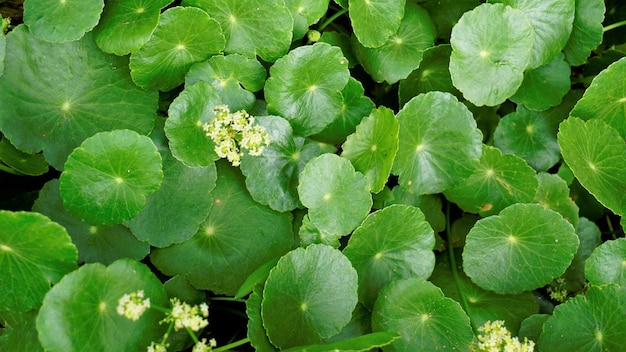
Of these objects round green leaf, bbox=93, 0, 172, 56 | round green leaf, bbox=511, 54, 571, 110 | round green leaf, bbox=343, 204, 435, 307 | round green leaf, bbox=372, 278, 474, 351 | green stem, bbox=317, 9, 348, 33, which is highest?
round green leaf, bbox=93, 0, 172, 56

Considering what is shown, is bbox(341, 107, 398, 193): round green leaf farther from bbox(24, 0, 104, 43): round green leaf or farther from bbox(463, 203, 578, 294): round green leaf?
bbox(24, 0, 104, 43): round green leaf

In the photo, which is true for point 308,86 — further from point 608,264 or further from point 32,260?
point 608,264

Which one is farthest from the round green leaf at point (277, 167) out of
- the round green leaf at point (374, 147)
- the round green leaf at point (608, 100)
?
the round green leaf at point (608, 100)

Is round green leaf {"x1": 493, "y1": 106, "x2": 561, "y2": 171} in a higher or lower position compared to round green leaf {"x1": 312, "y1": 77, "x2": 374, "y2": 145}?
lower

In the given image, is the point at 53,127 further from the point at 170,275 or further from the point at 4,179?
the point at 170,275

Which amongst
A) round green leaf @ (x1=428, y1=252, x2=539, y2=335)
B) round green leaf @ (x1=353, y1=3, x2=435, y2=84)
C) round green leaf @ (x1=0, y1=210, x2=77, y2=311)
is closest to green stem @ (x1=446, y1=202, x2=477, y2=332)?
round green leaf @ (x1=428, y1=252, x2=539, y2=335)

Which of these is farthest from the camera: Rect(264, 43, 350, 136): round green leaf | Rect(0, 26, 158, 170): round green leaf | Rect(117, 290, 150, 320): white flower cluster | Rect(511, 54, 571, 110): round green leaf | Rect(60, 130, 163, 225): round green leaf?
Rect(511, 54, 571, 110): round green leaf
